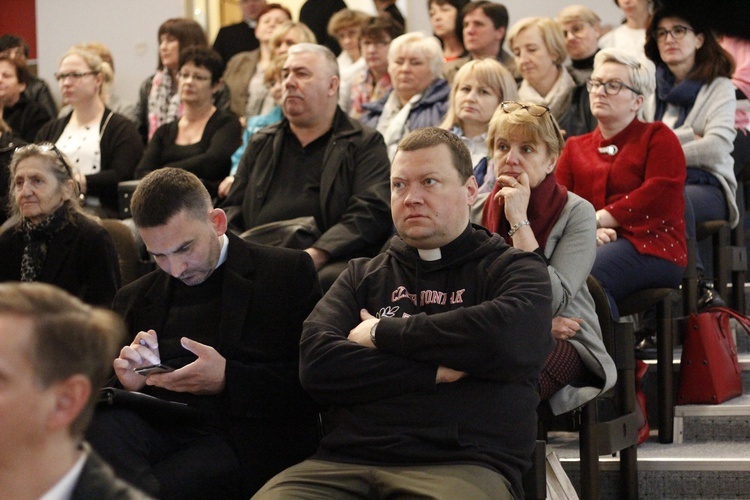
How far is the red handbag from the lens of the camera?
368 cm

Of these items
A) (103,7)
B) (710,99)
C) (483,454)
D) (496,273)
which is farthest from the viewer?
(103,7)

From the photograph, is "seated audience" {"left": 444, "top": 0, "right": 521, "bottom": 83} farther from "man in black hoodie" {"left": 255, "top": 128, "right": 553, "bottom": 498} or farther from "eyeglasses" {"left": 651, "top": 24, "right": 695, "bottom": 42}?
"man in black hoodie" {"left": 255, "top": 128, "right": 553, "bottom": 498}

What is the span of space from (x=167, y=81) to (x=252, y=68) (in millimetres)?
552

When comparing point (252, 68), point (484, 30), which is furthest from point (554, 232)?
point (252, 68)

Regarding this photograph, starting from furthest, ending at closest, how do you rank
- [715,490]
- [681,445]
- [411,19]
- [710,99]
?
[411,19]
[710,99]
[681,445]
[715,490]

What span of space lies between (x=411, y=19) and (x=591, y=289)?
4.59 meters

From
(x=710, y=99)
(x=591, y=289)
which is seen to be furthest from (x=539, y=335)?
(x=710, y=99)

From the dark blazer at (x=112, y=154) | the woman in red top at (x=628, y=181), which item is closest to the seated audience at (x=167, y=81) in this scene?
the dark blazer at (x=112, y=154)

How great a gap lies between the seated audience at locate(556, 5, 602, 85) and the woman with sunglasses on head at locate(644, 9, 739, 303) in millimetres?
971

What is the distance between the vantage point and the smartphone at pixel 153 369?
8.64ft

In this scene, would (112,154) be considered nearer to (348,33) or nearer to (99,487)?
(348,33)

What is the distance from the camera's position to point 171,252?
2758 mm

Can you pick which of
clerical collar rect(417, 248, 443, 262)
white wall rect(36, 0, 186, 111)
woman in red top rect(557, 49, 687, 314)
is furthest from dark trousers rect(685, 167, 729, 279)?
white wall rect(36, 0, 186, 111)

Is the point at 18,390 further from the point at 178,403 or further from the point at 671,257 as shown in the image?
the point at 671,257
